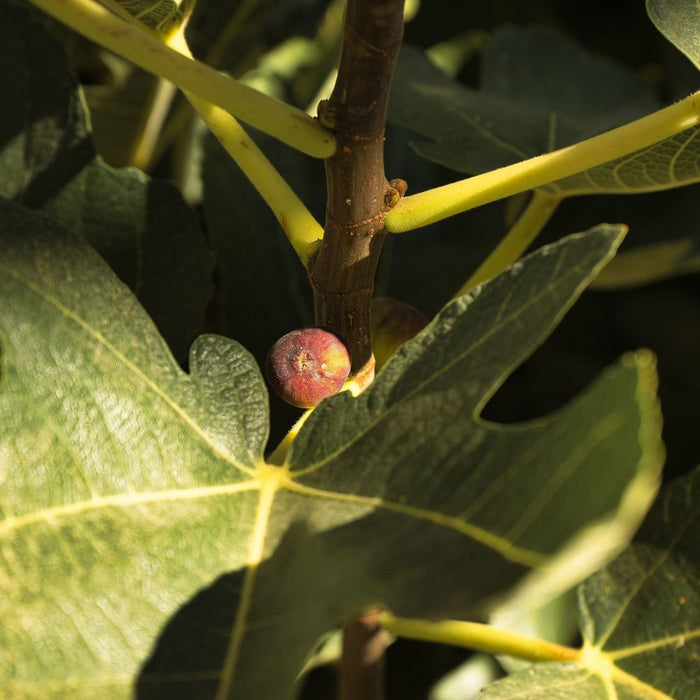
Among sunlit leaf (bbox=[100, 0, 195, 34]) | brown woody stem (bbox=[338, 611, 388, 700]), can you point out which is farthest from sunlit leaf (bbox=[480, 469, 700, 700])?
sunlit leaf (bbox=[100, 0, 195, 34])

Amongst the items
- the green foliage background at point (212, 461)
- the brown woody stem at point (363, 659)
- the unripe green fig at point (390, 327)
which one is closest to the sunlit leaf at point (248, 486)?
the green foliage background at point (212, 461)

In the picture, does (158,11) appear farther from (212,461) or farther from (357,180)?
(212,461)

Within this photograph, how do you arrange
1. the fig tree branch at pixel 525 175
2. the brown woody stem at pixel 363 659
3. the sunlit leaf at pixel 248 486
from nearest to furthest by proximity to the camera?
1. the sunlit leaf at pixel 248 486
2. the fig tree branch at pixel 525 175
3. the brown woody stem at pixel 363 659

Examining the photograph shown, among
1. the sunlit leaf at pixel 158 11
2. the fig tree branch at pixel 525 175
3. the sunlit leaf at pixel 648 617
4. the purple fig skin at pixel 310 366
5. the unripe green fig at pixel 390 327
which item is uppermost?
the sunlit leaf at pixel 158 11

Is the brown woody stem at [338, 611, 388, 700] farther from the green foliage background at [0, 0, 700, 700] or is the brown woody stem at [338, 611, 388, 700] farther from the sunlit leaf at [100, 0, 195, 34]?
the sunlit leaf at [100, 0, 195, 34]

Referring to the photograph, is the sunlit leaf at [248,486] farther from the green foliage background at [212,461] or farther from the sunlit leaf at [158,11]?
the sunlit leaf at [158,11]
